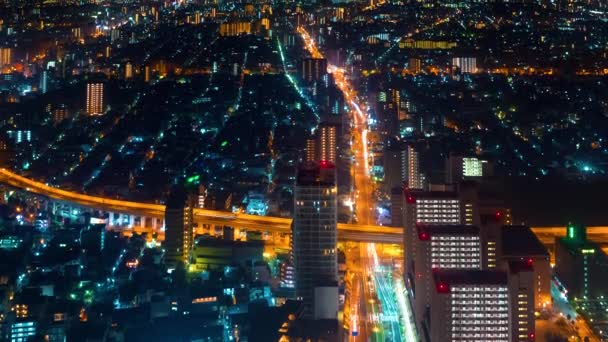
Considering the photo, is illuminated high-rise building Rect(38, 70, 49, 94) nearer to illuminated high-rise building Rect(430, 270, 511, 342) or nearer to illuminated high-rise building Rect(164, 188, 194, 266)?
illuminated high-rise building Rect(164, 188, 194, 266)

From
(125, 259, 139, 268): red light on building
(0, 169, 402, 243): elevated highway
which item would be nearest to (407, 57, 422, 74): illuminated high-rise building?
(0, 169, 402, 243): elevated highway

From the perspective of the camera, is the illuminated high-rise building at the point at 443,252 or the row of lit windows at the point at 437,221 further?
the row of lit windows at the point at 437,221

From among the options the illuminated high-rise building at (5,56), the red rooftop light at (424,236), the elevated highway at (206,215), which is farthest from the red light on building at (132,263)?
the illuminated high-rise building at (5,56)

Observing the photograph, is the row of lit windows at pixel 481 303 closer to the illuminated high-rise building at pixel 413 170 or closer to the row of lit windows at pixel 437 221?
the row of lit windows at pixel 437 221

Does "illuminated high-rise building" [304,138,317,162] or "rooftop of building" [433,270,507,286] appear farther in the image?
"illuminated high-rise building" [304,138,317,162]

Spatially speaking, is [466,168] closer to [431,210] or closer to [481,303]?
[431,210]

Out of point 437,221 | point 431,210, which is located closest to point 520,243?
point 437,221

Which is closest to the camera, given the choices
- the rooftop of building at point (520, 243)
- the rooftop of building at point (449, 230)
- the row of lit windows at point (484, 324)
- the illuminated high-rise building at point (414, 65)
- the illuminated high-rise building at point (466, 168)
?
the row of lit windows at point (484, 324)
